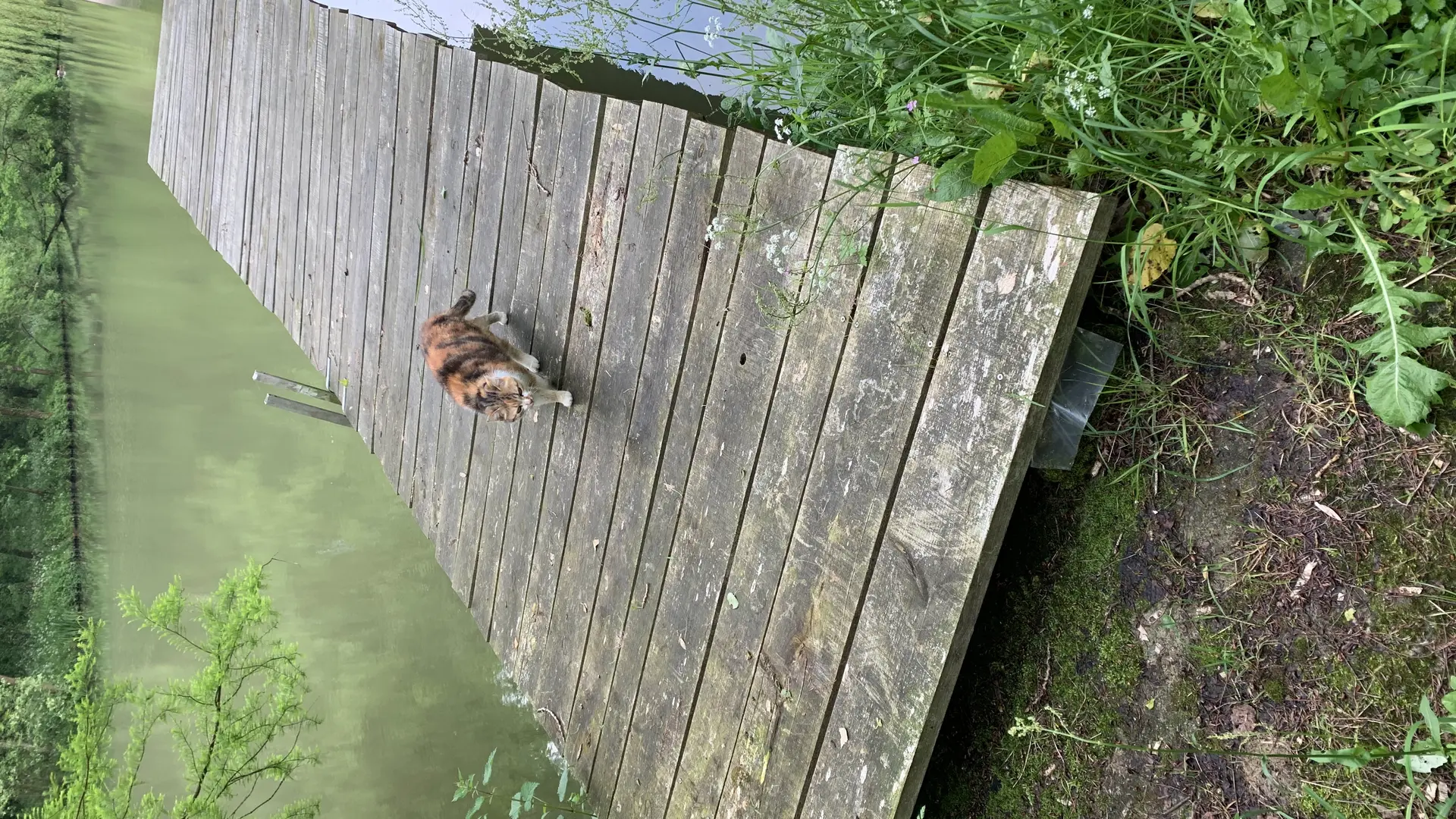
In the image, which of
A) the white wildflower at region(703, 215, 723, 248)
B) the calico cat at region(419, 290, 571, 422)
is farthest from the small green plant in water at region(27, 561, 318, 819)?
the white wildflower at region(703, 215, 723, 248)

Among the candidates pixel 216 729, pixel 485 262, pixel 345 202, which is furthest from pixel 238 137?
pixel 216 729

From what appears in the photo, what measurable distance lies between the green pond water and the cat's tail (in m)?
4.25

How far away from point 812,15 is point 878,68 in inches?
19.8

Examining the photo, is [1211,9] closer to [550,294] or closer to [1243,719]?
[1243,719]

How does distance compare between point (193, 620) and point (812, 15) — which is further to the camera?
point (193, 620)

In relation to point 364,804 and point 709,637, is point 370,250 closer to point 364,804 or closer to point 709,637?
point 709,637

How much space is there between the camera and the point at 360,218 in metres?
4.41

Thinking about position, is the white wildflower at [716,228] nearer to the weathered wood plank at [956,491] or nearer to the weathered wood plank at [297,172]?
the weathered wood plank at [956,491]

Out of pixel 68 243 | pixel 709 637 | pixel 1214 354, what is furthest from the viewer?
pixel 68 243

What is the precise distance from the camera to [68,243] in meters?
8.90

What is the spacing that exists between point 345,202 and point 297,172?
82cm

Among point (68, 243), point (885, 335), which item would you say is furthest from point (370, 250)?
point (68, 243)

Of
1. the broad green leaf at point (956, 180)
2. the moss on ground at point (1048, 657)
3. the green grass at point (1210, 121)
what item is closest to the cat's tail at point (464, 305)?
the green grass at point (1210, 121)

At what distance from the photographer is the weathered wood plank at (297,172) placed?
15.8ft
